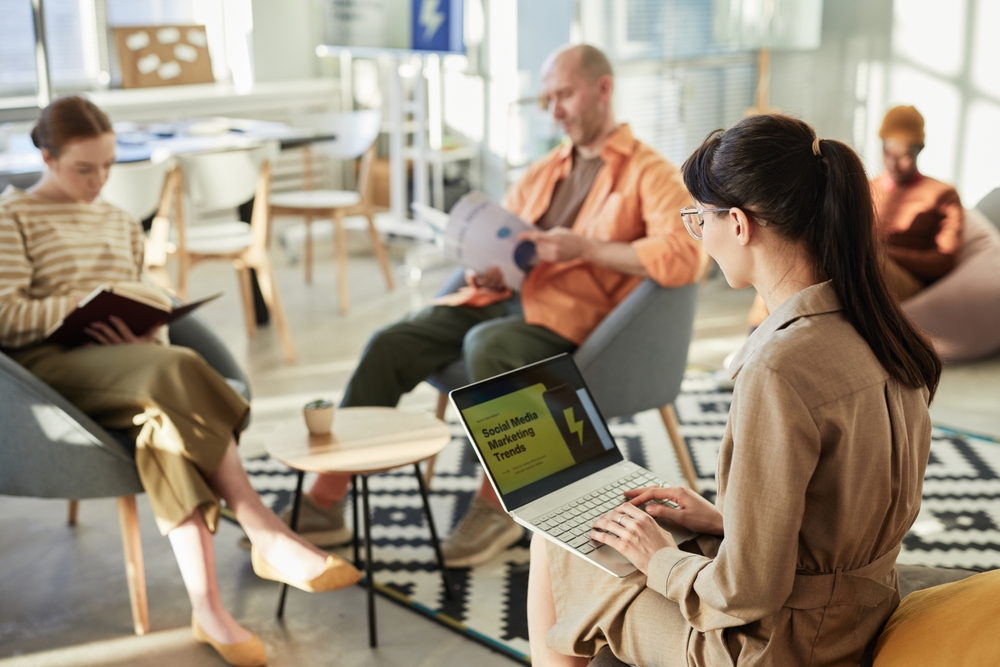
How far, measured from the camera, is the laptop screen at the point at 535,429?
1.53 meters

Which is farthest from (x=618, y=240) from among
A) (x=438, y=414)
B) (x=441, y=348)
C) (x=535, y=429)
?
(x=535, y=429)

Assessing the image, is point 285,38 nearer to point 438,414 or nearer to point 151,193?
point 151,193

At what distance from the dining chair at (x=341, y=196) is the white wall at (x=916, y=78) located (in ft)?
6.81

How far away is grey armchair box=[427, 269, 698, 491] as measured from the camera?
2.48 meters

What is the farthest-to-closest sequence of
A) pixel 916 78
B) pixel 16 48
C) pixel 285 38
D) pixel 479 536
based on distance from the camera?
pixel 285 38 < pixel 16 48 < pixel 916 78 < pixel 479 536

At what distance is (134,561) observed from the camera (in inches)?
86.3

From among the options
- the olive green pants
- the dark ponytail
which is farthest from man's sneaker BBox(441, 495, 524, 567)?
the dark ponytail

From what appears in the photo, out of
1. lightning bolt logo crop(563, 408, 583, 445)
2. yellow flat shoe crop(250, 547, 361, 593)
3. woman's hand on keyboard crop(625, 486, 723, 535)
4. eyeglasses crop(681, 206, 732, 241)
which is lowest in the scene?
yellow flat shoe crop(250, 547, 361, 593)

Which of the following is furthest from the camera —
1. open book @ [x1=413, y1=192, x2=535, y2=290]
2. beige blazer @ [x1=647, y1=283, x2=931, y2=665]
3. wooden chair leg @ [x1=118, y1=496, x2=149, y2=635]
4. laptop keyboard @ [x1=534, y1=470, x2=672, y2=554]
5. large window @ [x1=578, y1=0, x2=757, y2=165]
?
large window @ [x1=578, y1=0, x2=757, y2=165]

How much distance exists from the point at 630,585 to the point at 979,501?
185cm

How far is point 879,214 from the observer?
1.28 m

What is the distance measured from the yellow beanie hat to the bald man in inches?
54.2

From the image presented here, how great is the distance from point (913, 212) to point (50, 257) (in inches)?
117

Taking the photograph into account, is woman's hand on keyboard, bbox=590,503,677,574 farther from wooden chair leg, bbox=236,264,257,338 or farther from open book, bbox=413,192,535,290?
wooden chair leg, bbox=236,264,257,338
